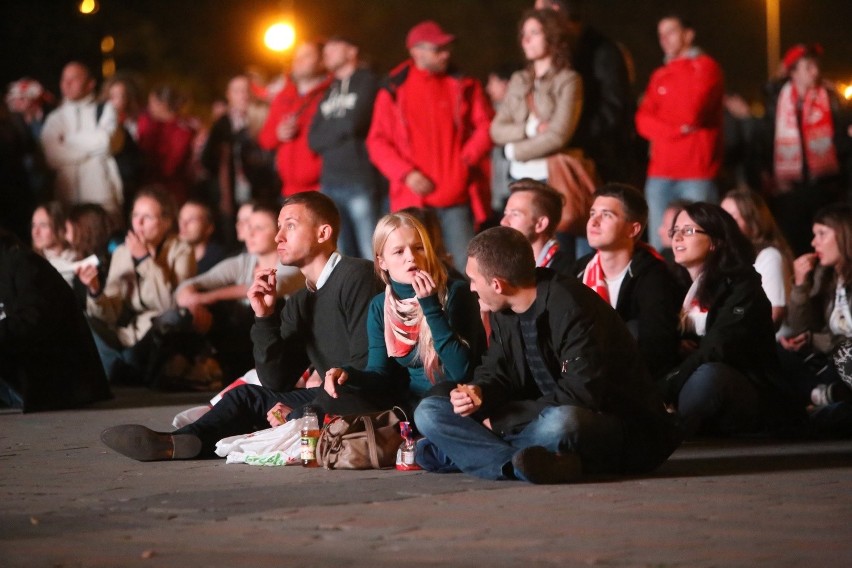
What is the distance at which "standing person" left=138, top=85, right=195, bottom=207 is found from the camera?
15.0m

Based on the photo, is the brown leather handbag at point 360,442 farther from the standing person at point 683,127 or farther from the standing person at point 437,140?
the standing person at point 683,127

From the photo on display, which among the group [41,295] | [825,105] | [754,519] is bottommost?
[754,519]

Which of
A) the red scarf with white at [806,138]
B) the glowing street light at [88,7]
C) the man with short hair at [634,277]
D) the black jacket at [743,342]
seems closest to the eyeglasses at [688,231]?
the man with short hair at [634,277]

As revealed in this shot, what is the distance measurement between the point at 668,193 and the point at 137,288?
4.27m

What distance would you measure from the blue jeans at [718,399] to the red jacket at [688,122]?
3.58m

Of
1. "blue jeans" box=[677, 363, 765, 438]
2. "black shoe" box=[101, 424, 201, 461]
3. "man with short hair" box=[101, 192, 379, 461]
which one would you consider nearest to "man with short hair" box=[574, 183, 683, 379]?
"blue jeans" box=[677, 363, 765, 438]

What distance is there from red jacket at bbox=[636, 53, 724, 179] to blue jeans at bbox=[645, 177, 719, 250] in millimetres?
47

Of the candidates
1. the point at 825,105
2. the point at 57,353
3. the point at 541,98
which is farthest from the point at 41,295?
the point at 825,105

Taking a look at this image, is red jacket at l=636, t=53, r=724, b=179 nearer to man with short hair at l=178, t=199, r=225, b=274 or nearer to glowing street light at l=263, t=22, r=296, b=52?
man with short hair at l=178, t=199, r=225, b=274

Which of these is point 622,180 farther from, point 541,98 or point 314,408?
point 314,408

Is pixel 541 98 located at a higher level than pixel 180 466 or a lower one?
higher

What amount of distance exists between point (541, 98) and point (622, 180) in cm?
93

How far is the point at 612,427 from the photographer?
6355 mm

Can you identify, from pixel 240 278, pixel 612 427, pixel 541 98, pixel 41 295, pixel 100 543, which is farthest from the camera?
pixel 240 278
